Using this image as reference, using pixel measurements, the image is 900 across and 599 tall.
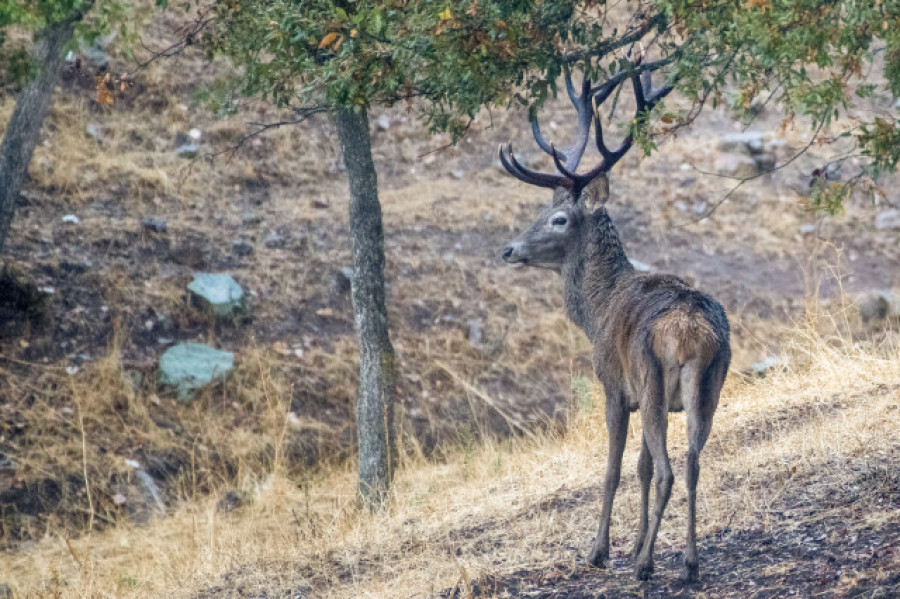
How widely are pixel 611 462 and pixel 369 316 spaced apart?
3.31 m

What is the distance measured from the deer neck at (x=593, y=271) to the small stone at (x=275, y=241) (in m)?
8.27

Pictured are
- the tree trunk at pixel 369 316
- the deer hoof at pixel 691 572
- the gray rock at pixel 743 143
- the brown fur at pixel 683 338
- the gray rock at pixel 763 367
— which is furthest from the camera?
the gray rock at pixel 743 143

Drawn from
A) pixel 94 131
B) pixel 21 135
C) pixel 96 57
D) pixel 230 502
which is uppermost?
pixel 96 57

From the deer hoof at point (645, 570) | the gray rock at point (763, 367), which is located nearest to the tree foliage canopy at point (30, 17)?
the deer hoof at point (645, 570)

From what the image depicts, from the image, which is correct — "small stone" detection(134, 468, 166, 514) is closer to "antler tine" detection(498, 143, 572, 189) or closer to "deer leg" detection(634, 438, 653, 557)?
"antler tine" detection(498, 143, 572, 189)

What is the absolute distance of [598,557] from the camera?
6.60 metres

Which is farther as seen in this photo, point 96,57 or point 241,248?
point 96,57

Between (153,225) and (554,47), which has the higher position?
(554,47)

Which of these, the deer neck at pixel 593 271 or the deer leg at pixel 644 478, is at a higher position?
the deer neck at pixel 593 271

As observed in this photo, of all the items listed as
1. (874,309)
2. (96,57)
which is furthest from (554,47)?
(96,57)

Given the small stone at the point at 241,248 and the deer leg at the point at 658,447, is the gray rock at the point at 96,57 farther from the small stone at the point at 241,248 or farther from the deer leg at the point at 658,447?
the deer leg at the point at 658,447

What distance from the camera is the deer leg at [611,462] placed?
6457 mm

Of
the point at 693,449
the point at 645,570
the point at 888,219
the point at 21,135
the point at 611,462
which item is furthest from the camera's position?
the point at 888,219

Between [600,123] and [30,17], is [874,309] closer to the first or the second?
[600,123]
